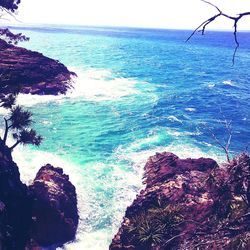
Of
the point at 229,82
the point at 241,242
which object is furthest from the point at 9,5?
the point at 229,82

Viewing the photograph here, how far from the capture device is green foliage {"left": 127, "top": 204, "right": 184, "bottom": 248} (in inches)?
744

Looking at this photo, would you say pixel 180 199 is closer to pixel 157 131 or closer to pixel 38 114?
pixel 157 131

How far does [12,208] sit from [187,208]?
11585 millimetres

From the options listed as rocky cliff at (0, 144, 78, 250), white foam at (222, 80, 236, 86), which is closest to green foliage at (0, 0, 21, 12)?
rocky cliff at (0, 144, 78, 250)

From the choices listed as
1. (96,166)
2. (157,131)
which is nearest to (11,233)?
(96,166)

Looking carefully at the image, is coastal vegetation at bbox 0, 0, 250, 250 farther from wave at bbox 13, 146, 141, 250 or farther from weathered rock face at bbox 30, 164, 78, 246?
wave at bbox 13, 146, 141, 250

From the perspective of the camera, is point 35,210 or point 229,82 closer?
point 35,210

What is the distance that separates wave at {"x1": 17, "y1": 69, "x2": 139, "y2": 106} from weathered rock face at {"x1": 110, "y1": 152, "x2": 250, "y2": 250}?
30.0 metres

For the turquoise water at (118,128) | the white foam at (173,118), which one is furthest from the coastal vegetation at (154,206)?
the white foam at (173,118)

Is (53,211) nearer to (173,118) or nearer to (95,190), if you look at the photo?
(95,190)

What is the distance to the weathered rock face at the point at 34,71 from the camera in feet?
182

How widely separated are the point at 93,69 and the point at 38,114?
3776cm

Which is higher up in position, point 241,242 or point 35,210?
point 241,242

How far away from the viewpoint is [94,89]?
6150 centimetres
